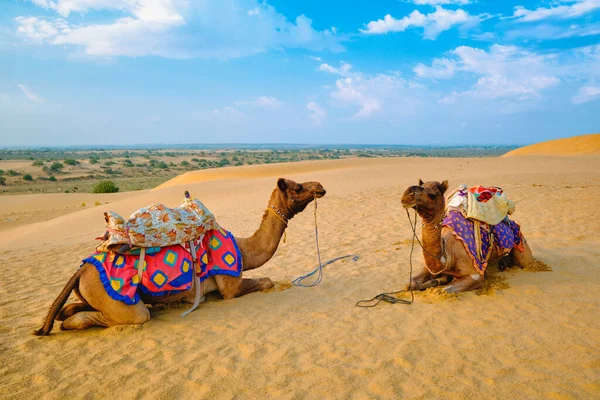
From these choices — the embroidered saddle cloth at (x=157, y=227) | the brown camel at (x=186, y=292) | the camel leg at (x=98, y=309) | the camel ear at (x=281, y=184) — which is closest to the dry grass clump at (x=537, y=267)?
the brown camel at (x=186, y=292)

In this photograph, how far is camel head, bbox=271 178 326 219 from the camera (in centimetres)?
553

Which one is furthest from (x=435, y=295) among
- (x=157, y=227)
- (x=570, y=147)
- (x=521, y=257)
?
(x=570, y=147)

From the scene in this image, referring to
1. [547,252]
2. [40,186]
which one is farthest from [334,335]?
[40,186]

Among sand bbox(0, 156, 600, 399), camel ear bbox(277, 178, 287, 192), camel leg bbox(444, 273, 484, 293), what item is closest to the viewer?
sand bbox(0, 156, 600, 399)

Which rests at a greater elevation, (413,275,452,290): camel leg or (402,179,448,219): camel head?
(402,179,448,219): camel head

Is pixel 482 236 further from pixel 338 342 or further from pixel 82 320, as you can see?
pixel 82 320

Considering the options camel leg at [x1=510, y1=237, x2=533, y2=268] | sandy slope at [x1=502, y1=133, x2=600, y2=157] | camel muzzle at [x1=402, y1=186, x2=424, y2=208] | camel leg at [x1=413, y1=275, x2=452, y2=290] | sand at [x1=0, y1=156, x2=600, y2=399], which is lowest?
sand at [x1=0, y1=156, x2=600, y2=399]

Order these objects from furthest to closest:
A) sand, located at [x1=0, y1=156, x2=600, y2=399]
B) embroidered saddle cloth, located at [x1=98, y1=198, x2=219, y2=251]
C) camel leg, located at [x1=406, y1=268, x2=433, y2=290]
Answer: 1. camel leg, located at [x1=406, y1=268, x2=433, y2=290]
2. embroidered saddle cloth, located at [x1=98, y1=198, x2=219, y2=251]
3. sand, located at [x1=0, y1=156, x2=600, y2=399]

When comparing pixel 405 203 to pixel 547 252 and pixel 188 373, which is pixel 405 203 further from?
pixel 547 252

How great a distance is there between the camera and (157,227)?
5.00m

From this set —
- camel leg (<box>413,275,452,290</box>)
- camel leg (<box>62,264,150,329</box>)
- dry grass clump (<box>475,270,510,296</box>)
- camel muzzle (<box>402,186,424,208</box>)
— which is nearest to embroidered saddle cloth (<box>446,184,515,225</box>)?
dry grass clump (<box>475,270,510,296</box>)

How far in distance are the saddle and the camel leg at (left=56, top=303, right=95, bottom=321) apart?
72 cm

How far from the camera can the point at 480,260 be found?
18.6 feet

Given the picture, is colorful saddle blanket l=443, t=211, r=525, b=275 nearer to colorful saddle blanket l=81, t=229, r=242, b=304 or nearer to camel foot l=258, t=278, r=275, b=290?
camel foot l=258, t=278, r=275, b=290
